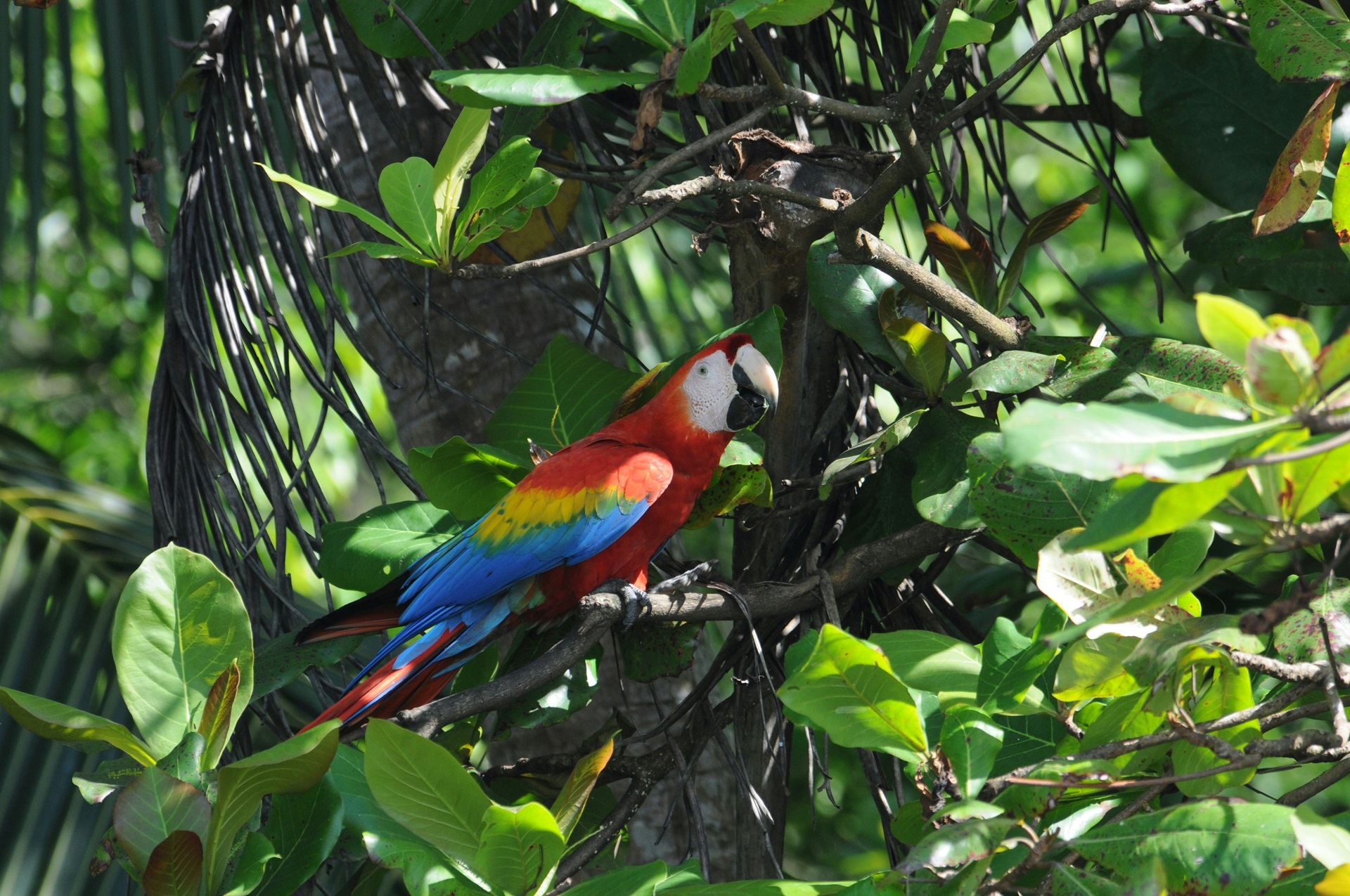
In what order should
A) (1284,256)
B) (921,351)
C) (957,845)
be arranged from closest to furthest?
(957,845) < (921,351) < (1284,256)

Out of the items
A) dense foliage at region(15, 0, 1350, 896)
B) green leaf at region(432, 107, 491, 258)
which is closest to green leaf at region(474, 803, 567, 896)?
dense foliage at region(15, 0, 1350, 896)

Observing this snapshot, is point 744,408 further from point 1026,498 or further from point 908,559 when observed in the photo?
point 1026,498

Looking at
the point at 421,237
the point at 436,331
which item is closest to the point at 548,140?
the point at 436,331

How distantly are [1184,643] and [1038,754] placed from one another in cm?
18

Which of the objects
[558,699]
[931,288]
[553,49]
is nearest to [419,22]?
[553,49]

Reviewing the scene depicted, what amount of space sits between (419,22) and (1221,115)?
873mm

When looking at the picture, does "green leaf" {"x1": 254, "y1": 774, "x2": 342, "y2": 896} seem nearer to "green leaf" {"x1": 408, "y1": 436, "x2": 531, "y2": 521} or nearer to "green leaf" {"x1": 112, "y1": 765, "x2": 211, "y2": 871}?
"green leaf" {"x1": 112, "y1": 765, "x2": 211, "y2": 871}

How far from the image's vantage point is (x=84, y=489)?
5.05 feet

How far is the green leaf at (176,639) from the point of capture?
729mm

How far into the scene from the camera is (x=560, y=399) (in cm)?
109

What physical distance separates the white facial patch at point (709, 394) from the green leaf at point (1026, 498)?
489 mm

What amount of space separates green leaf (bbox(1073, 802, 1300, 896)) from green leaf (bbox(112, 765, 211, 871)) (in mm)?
522

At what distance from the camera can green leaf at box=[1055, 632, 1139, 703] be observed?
24.4 inches

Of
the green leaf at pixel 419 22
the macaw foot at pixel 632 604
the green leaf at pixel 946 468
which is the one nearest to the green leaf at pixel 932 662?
the green leaf at pixel 946 468
